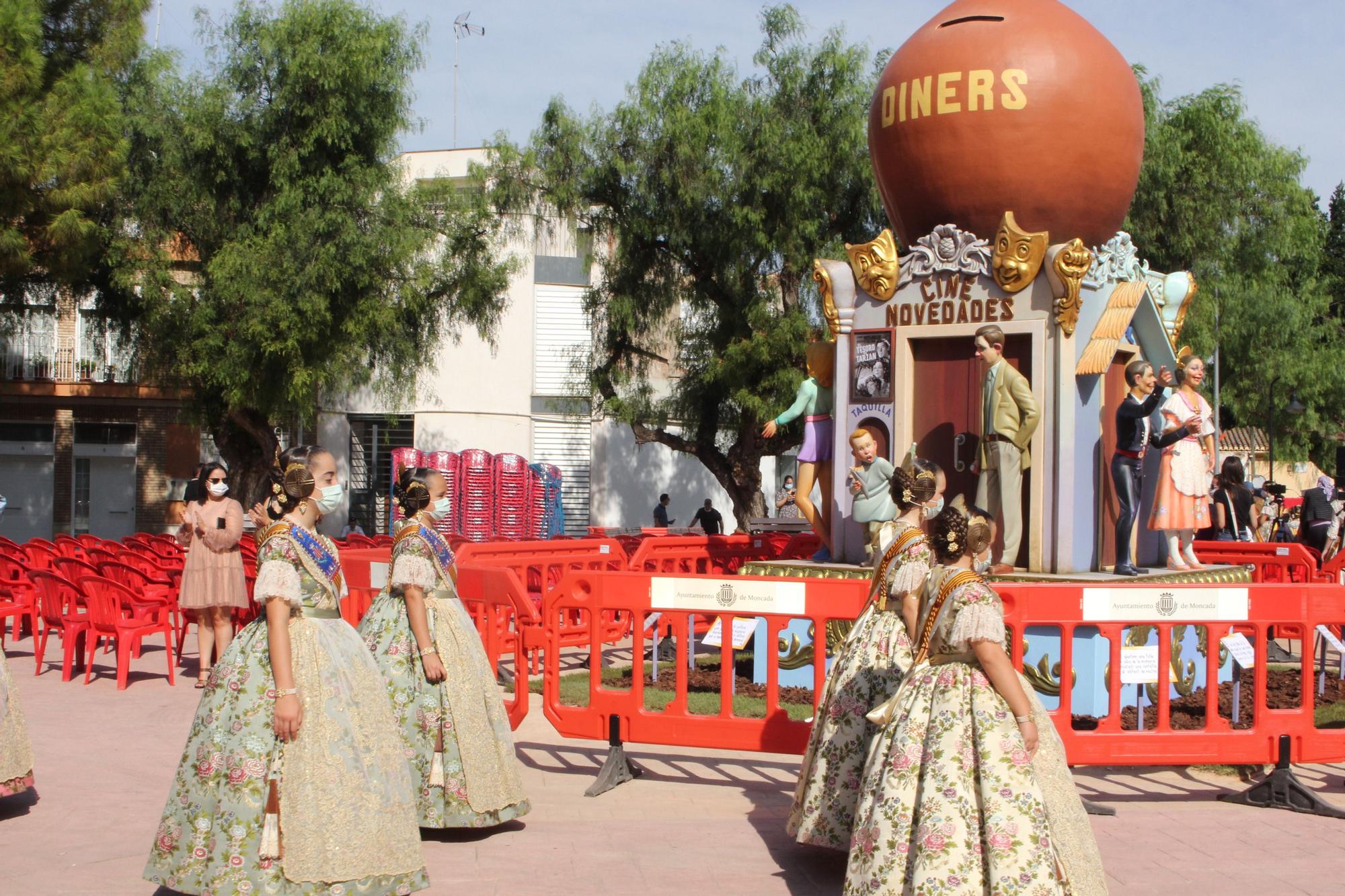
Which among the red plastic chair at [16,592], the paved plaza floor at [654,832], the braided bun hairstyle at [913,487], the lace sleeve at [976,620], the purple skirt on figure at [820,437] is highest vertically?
the purple skirt on figure at [820,437]

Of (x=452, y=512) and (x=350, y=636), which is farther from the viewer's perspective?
(x=452, y=512)

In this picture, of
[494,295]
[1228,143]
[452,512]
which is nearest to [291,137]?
[494,295]

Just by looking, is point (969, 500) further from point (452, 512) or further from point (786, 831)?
point (452, 512)

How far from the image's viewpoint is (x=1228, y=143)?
27219 mm

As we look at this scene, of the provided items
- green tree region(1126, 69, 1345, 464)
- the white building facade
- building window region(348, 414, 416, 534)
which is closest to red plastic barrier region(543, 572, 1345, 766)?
green tree region(1126, 69, 1345, 464)

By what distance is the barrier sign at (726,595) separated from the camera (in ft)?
22.9

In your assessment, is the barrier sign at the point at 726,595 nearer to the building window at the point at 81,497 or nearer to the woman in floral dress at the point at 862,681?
the woman in floral dress at the point at 862,681

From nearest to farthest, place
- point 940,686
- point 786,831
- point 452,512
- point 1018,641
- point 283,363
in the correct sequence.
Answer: point 940,686
point 786,831
point 1018,641
point 283,363
point 452,512

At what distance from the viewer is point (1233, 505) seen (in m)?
17.1

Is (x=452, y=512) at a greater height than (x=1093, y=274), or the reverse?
(x=1093, y=274)

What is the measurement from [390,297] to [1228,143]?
1706cm

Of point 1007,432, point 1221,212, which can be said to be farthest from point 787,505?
point 1007,432

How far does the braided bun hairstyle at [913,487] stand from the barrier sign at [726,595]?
4.52 ft

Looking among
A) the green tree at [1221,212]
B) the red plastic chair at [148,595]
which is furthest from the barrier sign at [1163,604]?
the green tree at [1221,212]
